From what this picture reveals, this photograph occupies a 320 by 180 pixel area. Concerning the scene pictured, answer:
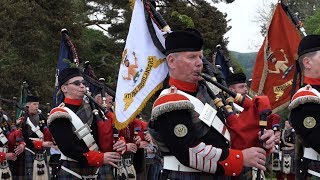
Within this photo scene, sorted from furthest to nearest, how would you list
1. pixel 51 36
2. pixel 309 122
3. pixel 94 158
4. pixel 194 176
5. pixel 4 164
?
pixel 51 36 → pixel 4 164 → pixel 94 158 → pixel 309 122 → pixel 194 176

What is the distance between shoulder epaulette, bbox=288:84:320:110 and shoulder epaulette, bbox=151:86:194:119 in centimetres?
103

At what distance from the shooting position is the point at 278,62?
8711mm

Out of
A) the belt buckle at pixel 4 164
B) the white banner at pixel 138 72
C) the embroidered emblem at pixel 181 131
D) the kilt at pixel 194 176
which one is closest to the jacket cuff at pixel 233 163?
the kilt at pixel 194 176

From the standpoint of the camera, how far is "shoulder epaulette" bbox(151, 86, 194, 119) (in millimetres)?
4332

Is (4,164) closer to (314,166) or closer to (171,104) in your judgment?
(314,166)

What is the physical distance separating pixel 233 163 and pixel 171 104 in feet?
1.87

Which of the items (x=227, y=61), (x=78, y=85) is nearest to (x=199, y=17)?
(x=227, y=61)

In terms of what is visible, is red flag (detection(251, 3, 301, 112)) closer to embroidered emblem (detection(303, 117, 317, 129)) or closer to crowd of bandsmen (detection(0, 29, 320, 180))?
crowd of bandsmen (detection(0, 29, 320, 180))

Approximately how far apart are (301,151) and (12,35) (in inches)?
677

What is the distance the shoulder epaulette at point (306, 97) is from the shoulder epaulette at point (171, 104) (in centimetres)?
103

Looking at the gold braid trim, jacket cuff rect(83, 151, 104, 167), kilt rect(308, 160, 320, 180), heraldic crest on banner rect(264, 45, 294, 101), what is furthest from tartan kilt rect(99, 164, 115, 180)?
kilt rect(308, 160, 320, 180)

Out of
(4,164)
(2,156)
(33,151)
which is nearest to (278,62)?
(2,156)

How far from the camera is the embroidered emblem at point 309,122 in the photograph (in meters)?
4.87

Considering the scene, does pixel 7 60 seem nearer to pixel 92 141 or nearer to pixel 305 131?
pixel 92 141
